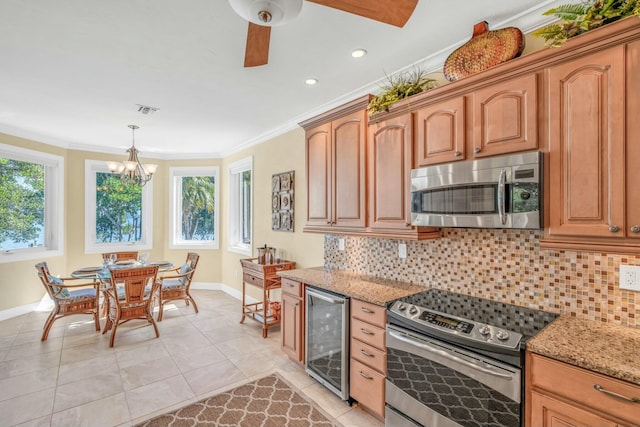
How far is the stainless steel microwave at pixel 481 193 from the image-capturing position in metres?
1.71

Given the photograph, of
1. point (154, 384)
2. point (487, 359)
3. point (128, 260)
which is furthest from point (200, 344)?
point (487, 359)

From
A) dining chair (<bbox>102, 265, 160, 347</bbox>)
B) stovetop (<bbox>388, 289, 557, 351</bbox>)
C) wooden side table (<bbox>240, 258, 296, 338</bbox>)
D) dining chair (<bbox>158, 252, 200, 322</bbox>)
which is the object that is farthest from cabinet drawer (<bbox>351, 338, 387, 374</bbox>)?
dining chair (<bbox>158, 252, 200, 322</bbox>)

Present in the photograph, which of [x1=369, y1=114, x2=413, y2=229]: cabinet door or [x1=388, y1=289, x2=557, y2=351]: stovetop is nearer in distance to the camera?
[x1=388, y1=289, x2=557, y2=351]: stovetop

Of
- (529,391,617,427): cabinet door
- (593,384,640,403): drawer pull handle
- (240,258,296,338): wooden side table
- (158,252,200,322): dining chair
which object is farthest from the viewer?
(158,252,200,322): dining chair

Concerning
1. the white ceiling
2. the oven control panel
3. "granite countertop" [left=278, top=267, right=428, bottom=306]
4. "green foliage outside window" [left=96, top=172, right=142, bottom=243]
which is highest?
the white ceiling

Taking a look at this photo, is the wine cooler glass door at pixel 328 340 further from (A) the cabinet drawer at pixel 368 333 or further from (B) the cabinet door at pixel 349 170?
(B) the cabinet door at pixel 349 170

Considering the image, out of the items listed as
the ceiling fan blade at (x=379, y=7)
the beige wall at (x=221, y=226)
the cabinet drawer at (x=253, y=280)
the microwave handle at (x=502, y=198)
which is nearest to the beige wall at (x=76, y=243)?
the beige wall at (x=221, y=226)

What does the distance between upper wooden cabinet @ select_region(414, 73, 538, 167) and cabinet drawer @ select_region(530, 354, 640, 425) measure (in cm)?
108

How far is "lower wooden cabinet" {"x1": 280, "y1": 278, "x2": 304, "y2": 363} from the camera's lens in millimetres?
2975

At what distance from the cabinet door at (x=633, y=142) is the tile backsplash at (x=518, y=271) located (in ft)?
0.92

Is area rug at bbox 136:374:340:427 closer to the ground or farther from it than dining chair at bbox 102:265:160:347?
closer to the ground

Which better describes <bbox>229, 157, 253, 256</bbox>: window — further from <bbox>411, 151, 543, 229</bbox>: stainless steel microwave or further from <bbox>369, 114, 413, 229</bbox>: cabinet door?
<bbox>411, 151, 543, 229</bbox>: stainless steel microwave

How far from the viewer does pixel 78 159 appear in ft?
18.0

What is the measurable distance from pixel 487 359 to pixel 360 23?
209 centimetres
